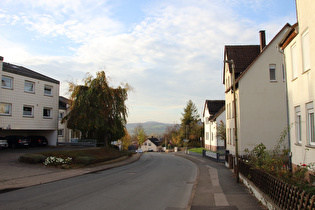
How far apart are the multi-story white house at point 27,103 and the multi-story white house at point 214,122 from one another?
24946 millimetres

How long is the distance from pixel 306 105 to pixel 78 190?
1048 centimetres

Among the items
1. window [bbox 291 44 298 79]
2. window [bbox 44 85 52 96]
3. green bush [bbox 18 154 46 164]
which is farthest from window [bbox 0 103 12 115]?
window [bbox 291 44 298 79]

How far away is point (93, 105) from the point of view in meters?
30.0

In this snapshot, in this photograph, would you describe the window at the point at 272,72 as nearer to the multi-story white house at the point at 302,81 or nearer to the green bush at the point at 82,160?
the multi-story white house at the point at 302,81

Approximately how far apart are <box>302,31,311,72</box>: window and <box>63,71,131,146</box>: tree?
22.2m

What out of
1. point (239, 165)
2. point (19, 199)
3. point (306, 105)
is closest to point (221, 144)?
point (239, 165)

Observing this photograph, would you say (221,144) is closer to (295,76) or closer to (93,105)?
(93,105)

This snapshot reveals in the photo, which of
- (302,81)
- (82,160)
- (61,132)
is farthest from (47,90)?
(302,81)

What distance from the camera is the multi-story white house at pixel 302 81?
1050 centimetres

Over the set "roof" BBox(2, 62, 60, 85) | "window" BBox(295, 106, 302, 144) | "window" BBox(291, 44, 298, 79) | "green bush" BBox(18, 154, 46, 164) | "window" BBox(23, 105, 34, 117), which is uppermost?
"roof" BBox(2, 62, 60, 85)

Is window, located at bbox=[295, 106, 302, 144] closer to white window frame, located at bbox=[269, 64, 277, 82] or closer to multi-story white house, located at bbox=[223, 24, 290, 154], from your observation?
multi-story white house, located at bbox=[223, 24, 290, 154]

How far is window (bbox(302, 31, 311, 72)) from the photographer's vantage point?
10.9 meters

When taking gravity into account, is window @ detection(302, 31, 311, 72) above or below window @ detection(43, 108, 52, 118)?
above

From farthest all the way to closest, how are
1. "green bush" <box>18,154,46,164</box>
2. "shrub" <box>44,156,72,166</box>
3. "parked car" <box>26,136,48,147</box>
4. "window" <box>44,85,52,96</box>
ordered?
"window" <box>44,85,52,96</box> < "parked car" <box>26,136,48,147</box> < "shrub" <box>44,156,72,166</box> < "green bush" <box>18,154,46,164</box>
